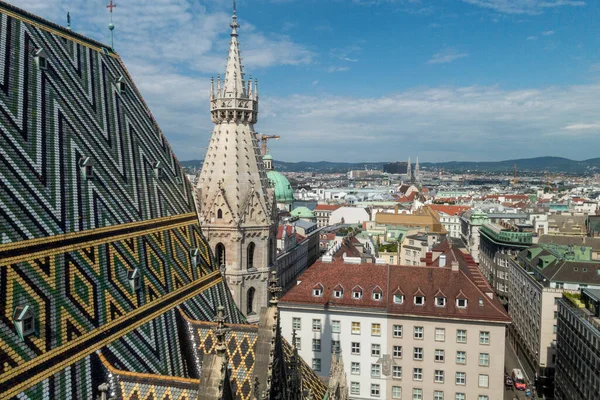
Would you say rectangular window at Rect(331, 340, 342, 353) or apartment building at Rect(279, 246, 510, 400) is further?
rectangular window at Rect(331, 340, 342, 353)

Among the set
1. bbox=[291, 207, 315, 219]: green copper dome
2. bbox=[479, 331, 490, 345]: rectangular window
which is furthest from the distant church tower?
bbox=[291, 207, 315, 219]: green copper dome

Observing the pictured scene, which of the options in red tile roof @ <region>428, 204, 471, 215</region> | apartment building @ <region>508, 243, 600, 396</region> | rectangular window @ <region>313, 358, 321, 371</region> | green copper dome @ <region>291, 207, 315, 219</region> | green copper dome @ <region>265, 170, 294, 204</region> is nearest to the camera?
rectangular window @ <region>313, 358, 321, 371</region>

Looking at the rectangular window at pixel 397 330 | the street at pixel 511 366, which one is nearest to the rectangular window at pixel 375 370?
the rectangular window at pixel 397 330

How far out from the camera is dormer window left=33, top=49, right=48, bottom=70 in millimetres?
15414

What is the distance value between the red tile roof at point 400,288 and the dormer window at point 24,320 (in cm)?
2640

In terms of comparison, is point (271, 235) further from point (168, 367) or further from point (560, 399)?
point (560, 399)

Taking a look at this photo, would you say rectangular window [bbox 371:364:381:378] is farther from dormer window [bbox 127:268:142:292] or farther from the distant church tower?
dormer window [bbox 127:268:142:292]

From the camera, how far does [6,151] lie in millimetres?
12523

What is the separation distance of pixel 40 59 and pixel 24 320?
8.56 metres

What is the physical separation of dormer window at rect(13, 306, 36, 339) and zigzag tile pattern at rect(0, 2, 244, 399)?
0.11 m

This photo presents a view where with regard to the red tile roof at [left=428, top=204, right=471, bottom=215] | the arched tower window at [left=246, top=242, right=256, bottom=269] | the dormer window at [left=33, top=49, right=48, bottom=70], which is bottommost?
the red tile roof at [left=428, top=204, right=471, bottom=215]

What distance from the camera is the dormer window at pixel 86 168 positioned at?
1533 centimetres

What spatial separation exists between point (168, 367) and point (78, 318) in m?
3.95

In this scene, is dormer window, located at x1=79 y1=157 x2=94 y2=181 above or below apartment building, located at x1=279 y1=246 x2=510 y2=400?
above
